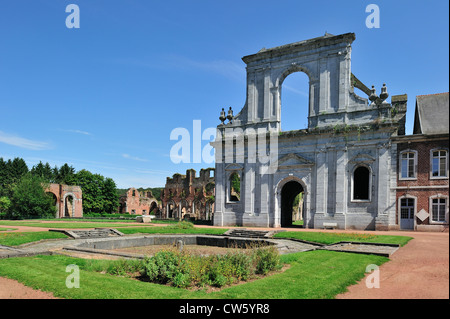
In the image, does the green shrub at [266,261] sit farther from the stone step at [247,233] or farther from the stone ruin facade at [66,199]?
the stone ruin facade at [66,199]

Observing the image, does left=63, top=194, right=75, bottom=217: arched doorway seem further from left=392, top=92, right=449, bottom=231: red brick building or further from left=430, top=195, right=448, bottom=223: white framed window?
left=430, top=195, right=448, bottom=223: white framed window

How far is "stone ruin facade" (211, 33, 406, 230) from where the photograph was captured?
27.9m

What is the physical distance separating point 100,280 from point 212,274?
3.01 m

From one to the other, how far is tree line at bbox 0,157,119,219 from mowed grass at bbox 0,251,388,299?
4197 centimetres

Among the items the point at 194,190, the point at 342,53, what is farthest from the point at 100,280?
the point at 194,190

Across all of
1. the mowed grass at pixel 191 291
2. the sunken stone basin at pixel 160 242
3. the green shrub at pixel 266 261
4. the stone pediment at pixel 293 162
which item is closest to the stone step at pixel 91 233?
the sunken stone basin at pixel 160 242

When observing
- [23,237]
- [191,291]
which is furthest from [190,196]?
[191,291]

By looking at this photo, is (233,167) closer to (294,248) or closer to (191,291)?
(294,248)

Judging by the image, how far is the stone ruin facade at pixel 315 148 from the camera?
91.5 ft

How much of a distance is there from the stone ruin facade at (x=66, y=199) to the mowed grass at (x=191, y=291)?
48898mm
